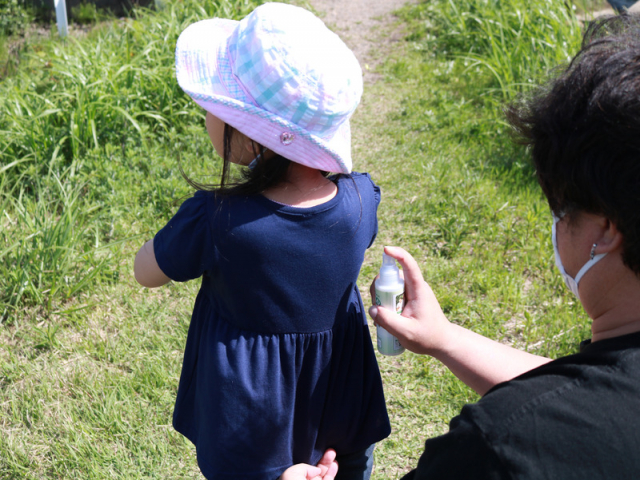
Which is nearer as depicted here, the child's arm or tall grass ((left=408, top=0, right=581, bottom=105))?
the child's arm

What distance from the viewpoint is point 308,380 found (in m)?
1.52

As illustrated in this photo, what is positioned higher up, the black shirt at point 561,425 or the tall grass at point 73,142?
the black shirt at point 561,425

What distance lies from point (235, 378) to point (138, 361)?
4.40ft

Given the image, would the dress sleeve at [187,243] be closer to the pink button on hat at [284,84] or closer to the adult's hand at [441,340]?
the pink button on hat at [284,84]

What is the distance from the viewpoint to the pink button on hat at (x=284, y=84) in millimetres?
1258

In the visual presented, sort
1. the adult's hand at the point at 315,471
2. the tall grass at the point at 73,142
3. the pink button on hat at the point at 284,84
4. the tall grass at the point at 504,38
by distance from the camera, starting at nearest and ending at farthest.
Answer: the pink button on hat at the point at 284,84 < the adult's hand at the point at 315,471 < the tall grass at the point at 73,142 < the tall grass at the point at 504,38

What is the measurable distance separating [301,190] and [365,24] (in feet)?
18.1

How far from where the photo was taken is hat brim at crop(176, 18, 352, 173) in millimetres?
1296

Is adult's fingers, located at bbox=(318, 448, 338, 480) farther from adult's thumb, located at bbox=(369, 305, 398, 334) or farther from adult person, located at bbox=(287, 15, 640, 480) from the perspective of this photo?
adult person, located at bbox=(287, 15, 640, 480)

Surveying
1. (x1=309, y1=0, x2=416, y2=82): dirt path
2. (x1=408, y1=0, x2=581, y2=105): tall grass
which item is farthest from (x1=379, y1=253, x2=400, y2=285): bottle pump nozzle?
(x1=309, y1=0, x2=416, y2=82): dirt path

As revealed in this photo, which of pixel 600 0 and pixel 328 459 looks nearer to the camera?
pixel 328 459

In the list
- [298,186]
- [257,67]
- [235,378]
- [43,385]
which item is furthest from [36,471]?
[257,67]

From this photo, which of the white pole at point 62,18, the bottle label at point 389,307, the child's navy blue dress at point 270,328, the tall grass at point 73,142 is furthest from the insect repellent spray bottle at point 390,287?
the white pole at point 62,18

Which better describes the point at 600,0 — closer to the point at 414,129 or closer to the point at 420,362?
the point at 414,129
